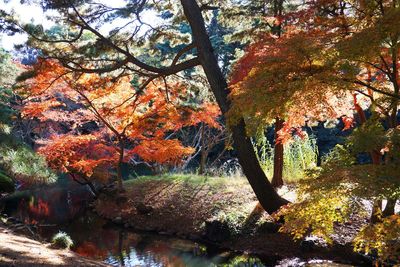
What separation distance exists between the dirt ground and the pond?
1.17 meters

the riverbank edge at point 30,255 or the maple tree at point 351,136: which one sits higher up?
the maple tree at point 351,136

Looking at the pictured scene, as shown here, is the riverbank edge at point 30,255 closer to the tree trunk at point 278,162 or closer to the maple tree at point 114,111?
the maple tree at point 114,111

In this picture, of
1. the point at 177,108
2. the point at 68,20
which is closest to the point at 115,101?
the point at 177,108

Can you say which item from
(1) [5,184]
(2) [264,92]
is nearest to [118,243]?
(1) [5,184]

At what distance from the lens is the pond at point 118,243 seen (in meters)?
7.91

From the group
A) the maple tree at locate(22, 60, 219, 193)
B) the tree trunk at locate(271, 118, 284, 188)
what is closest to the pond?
the maple tree at locate(22, 60, 219, 193)

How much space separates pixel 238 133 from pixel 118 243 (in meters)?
4.35

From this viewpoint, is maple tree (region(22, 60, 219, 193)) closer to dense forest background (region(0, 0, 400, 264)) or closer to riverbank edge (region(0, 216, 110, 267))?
dense forest background (region(0, 0, 400, 264))

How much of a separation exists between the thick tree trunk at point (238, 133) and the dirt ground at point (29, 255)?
3.46m

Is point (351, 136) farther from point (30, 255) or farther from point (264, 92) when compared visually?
point (30, 255)

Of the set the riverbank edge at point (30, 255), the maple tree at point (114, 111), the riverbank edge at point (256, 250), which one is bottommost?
the riverbank edge at point (256, 250)

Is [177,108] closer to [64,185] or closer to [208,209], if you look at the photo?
[208,209]

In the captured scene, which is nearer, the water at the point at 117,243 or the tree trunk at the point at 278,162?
the water at the point at 117,243

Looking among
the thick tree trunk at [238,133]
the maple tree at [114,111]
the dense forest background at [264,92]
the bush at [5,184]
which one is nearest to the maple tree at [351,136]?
the dense forest background at [264,92]
